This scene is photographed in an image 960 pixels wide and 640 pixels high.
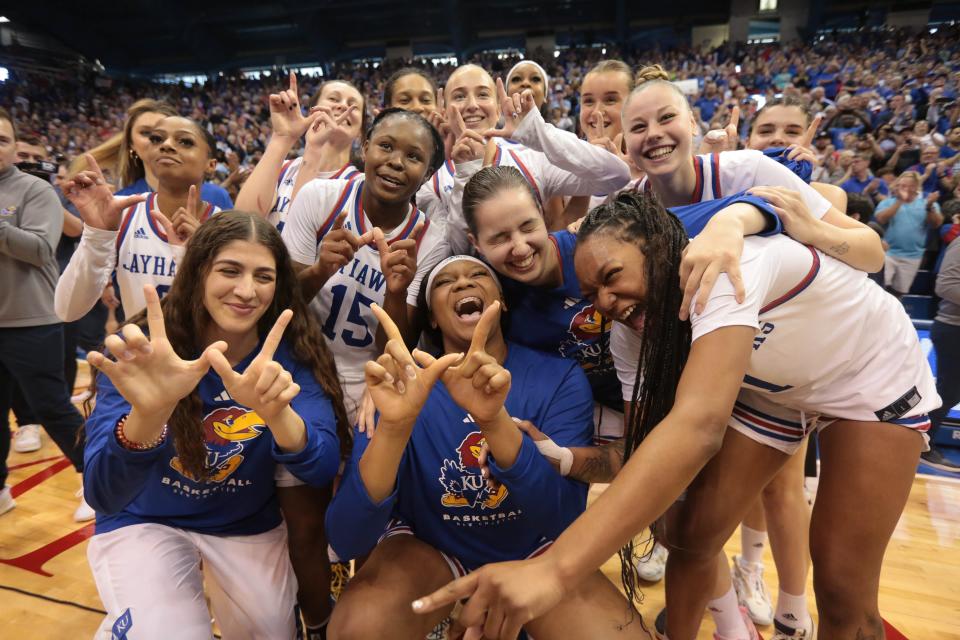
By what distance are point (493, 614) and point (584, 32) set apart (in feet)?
74.6

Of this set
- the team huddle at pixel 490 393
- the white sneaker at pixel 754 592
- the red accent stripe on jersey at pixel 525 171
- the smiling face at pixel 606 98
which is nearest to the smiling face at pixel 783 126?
the team huddle at pixel 490 393

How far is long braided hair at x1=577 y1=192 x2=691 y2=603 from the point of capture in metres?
1.60

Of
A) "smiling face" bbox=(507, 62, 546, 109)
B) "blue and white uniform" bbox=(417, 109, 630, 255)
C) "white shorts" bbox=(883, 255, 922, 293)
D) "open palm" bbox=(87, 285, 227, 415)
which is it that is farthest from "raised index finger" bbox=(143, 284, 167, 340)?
"white shorts" bbox=(883, 255, 922, 293)

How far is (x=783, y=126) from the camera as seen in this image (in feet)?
8.57

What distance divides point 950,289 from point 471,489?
3644 millimetres

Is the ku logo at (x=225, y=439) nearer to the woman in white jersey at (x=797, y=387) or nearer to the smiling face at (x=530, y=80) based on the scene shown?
Answer: the woman in white jersey at (x=797, y=387)

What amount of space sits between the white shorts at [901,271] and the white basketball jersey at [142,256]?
6.53m

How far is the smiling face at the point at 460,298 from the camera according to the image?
199 cm

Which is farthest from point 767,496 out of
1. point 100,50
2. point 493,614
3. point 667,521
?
point 100,50

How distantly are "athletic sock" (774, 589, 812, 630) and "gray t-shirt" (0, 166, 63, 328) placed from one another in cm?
A: 359

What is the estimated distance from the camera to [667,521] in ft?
6.09

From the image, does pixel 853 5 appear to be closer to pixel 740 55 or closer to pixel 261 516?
pixel 740 55

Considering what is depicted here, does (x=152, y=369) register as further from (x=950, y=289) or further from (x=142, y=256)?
(x=950, y=289)

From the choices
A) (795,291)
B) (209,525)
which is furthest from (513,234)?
(209,525)
